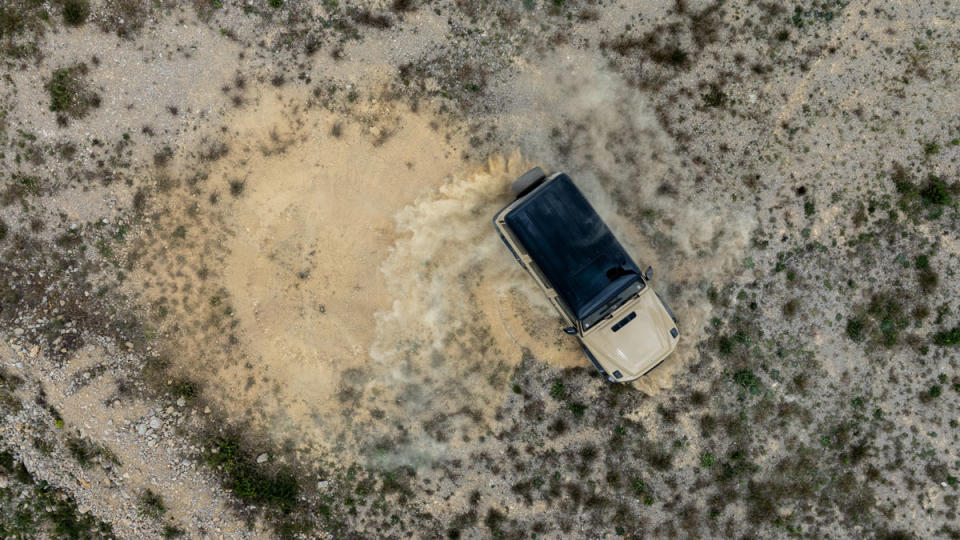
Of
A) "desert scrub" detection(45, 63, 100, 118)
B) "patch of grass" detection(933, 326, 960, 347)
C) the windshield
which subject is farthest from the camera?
"patch of grass" detection(933, 326, 960, 347)

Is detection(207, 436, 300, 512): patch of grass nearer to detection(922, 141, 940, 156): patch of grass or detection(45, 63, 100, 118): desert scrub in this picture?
detection(45, 63, 100, 118): desert scrub

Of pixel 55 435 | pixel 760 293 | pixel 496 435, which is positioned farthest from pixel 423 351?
pixel 55 435

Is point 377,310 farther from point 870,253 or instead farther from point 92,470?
point 870,253

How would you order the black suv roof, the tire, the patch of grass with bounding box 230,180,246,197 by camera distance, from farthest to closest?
the patch of grass with bounding box 230,180,246,197
the tire
the black suv roof

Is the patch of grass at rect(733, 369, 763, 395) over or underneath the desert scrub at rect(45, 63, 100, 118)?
underneath

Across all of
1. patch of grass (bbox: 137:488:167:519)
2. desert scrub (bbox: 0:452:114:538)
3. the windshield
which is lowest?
the windshield

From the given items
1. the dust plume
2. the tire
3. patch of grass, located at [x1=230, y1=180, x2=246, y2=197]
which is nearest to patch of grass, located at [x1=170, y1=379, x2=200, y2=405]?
the dust plume

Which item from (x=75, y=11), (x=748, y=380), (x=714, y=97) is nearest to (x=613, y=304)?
(x=748, y=380)
